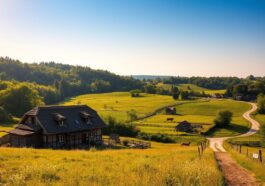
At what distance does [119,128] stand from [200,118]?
45889 mm

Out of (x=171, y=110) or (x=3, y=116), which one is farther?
(x=171, y=110)

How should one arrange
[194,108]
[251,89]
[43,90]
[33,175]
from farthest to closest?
[251,89] → [43,90] → [194,108] → [33,175]

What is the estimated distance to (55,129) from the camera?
4788cm

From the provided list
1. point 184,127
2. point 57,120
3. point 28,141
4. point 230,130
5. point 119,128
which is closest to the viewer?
point 28,141

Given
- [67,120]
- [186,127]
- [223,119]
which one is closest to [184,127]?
[186,127]

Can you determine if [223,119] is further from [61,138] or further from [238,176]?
[238,176]

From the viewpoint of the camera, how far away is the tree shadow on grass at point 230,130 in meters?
→ 93.5

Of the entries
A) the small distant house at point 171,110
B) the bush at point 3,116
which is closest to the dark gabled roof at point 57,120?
the bush at point 3,116

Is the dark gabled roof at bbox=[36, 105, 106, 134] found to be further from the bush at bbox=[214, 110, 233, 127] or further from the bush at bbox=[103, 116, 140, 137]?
the bush at bbox=[214, 110, 233, 127]

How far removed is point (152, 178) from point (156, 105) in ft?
431

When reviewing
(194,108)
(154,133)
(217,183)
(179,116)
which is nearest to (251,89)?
(194,108)

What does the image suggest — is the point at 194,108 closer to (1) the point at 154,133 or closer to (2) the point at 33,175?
(1) the point at 154,133

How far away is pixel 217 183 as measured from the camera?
1421 centimetres

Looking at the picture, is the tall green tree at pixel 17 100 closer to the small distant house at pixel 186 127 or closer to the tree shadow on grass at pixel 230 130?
the small distant house at pixel 186 127
